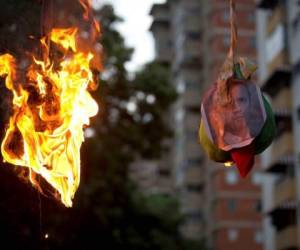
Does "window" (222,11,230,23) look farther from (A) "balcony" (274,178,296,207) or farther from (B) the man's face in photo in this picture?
(B) the man's face in photo

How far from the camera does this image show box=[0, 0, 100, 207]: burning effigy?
787cm

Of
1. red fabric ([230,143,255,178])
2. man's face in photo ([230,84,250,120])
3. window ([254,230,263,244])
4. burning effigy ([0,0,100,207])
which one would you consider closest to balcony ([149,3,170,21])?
window ([254,230,263,244])

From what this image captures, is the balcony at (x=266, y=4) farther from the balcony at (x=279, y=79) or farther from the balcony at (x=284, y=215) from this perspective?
the balcony at (x=284, y=215)

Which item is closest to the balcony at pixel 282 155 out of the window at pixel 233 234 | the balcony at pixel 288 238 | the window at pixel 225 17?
the balcony at pixel 288 238

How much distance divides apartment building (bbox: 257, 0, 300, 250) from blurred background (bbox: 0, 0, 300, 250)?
0.16 ft

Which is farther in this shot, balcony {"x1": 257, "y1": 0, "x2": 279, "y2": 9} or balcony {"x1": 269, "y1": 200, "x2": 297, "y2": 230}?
balcony {"x1": 257, "y1": 0, "x2": 279, "y2": 9}

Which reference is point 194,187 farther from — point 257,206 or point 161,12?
point 161,12

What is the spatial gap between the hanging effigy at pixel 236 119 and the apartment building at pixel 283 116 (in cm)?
2688

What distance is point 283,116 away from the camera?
35406mm

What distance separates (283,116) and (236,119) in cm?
2941

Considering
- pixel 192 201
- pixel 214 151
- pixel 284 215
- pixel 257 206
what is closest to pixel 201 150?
pixel 192 201

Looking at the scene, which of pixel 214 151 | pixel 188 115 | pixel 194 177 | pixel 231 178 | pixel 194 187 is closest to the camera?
pixel 214 151

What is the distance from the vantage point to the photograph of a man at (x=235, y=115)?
6.38m

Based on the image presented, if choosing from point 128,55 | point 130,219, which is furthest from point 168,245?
point 128,55
